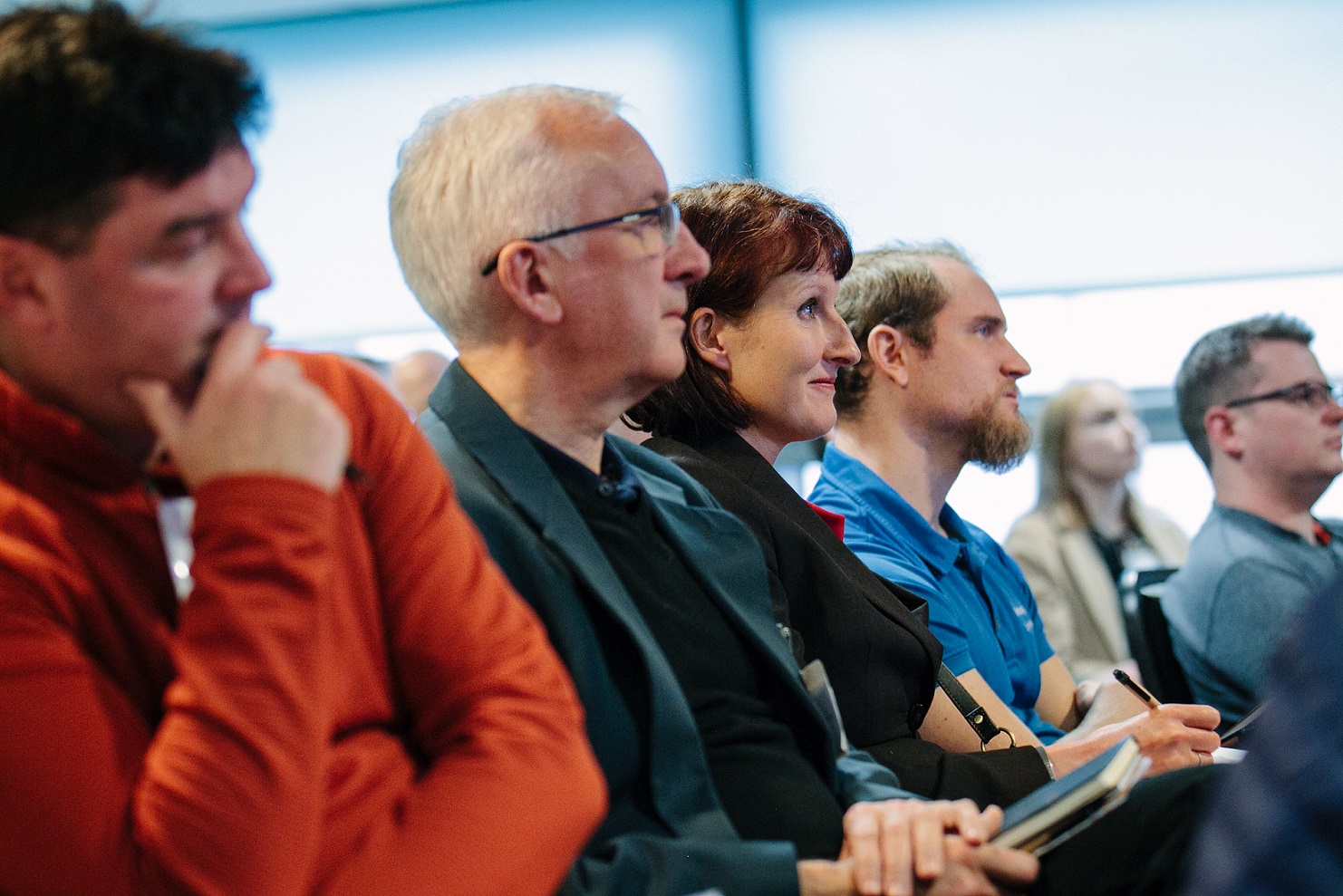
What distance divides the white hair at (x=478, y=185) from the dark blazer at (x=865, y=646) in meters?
0.52

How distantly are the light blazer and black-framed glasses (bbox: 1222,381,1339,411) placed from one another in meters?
1.08

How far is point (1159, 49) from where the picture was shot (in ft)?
17.8

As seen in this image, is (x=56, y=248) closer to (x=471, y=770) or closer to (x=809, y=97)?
(x=471, y=770)

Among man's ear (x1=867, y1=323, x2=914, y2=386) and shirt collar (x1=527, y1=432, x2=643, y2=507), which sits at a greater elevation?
shirt collar (x1=527, y1=432, x2=643, y2=507)

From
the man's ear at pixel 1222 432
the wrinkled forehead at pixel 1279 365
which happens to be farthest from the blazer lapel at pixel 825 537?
the wrinkled forehead at pixel 1279 365

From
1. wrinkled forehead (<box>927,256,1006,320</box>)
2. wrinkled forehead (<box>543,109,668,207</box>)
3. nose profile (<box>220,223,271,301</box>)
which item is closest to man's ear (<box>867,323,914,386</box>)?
wrinkled forehead (<box>927,256,1006,320</box>)

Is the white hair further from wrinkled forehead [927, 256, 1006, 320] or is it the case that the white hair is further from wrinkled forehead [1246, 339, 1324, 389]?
wrinkled forehead [1246, 339, 1324, 389]

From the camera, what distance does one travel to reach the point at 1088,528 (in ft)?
15.8

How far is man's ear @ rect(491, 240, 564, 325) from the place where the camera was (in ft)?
5.19

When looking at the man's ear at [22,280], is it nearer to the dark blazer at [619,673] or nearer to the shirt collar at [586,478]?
the dark blazer at [619,673]

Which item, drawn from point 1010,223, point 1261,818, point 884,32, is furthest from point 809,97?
point 1261,818

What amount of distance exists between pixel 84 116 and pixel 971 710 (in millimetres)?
1630

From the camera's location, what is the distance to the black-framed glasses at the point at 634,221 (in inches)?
62.4

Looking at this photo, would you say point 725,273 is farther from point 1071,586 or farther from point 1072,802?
point 1071,586
